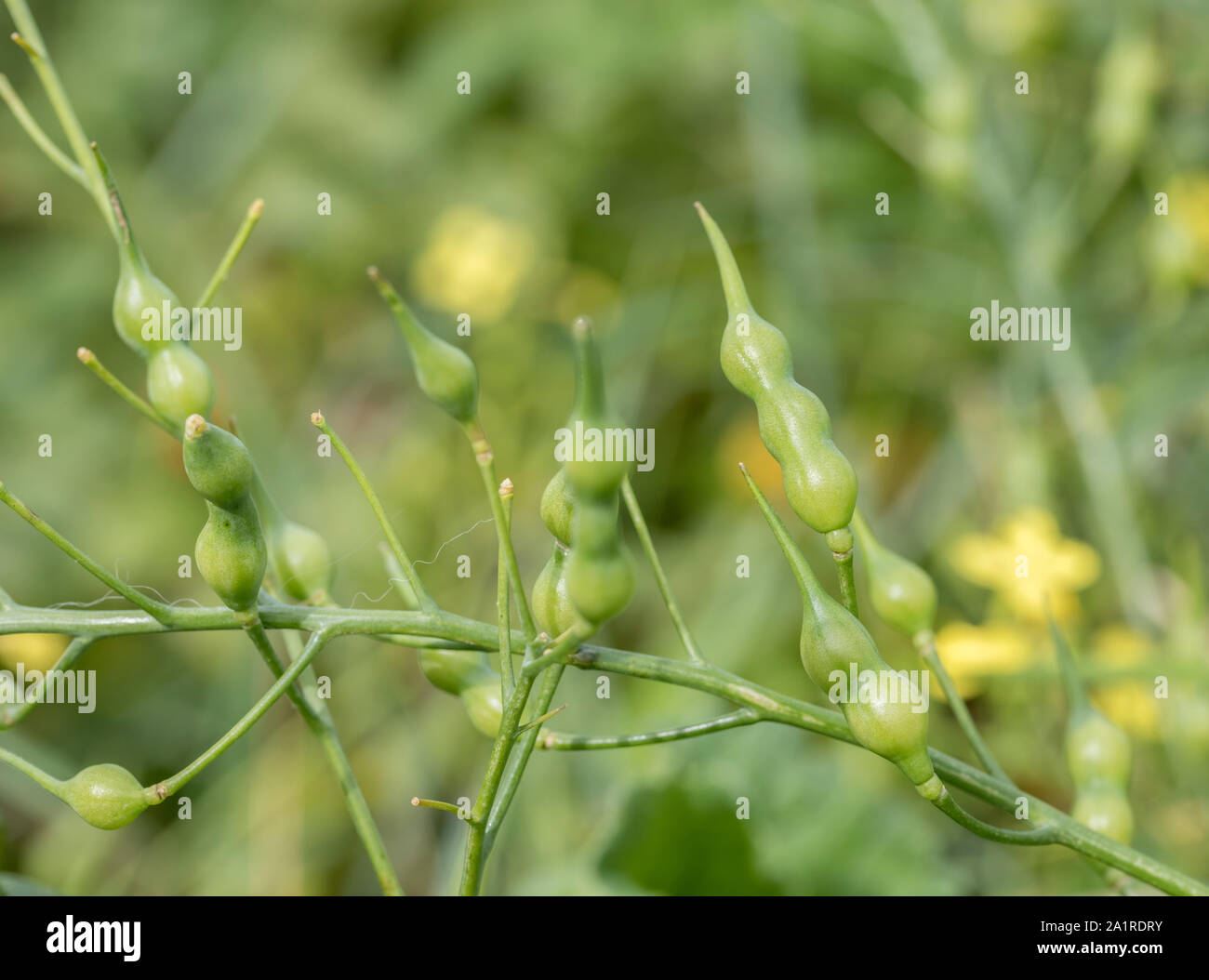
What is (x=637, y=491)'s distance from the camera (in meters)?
1.84

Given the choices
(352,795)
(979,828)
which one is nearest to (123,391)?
(352,795)

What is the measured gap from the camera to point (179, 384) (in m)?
0.66

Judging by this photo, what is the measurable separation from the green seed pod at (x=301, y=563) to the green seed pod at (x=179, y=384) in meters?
0.10

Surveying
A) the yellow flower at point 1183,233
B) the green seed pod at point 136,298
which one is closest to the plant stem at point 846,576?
the green seed pod at point 136,298

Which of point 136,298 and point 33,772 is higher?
point 136,298

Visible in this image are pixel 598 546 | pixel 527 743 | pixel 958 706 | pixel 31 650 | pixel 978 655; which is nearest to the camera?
pixel 598 546

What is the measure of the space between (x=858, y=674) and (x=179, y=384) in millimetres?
423

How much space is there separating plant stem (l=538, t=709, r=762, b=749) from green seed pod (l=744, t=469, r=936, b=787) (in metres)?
0.05

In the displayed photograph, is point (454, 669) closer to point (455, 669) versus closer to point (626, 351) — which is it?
point (455, 669)

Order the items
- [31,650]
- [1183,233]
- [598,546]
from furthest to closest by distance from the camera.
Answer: [1183,233] < [31,650] < [598,546]

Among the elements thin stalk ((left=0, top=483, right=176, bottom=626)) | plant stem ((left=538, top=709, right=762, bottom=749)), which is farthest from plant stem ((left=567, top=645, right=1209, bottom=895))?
thin stalk ((left=0, top=483, right=176, bottom=626))

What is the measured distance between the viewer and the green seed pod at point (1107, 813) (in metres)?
0.75

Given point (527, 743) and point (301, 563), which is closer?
point (527, 743)

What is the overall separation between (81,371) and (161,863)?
966mm
